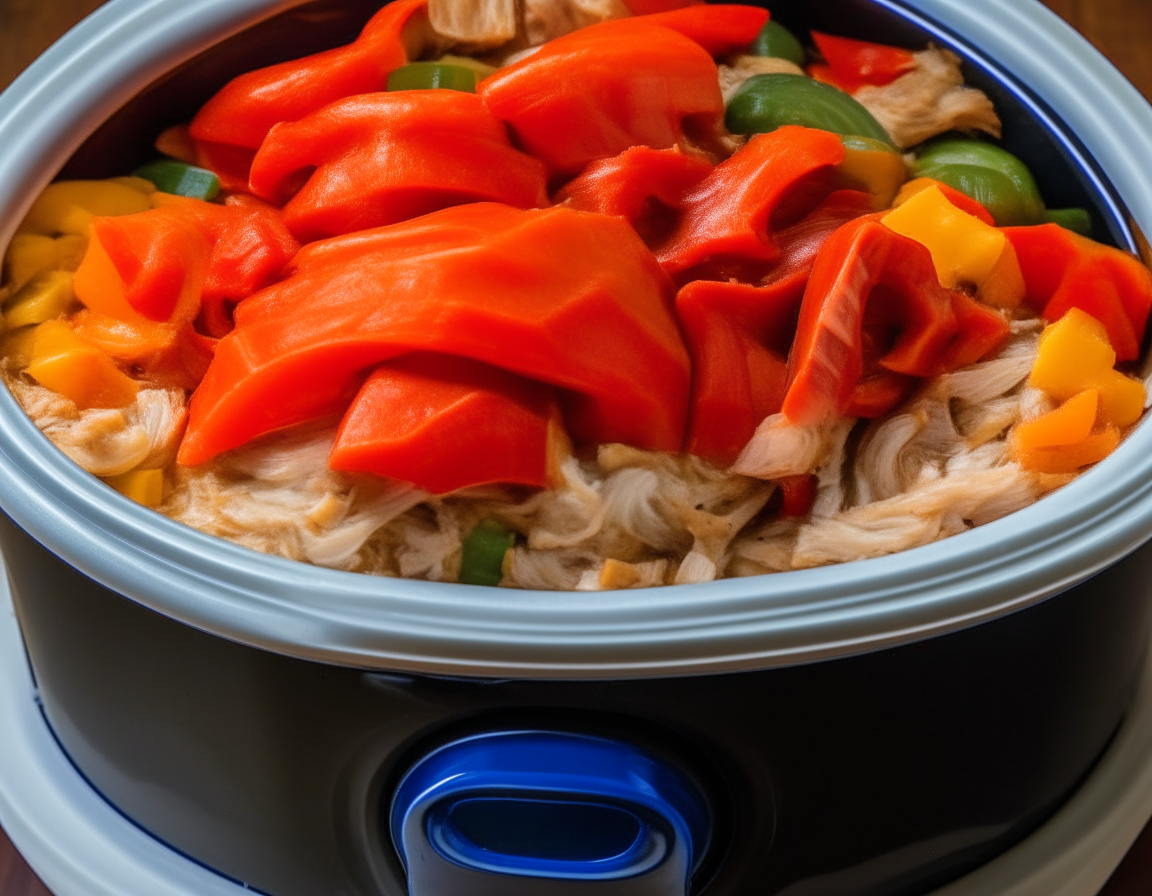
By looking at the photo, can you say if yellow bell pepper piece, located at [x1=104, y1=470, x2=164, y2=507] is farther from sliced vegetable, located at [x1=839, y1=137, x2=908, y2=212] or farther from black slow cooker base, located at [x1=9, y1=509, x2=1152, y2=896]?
sliced vegetable, located at [x1=839, y1=137, x2=908, y2=212]

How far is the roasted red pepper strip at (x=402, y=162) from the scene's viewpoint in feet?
2.59

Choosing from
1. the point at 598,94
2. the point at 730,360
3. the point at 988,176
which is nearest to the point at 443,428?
the point at 730,360

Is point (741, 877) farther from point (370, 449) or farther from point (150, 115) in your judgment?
point (150, 115)

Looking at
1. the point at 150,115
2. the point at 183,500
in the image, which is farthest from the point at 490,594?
the point at 150,115

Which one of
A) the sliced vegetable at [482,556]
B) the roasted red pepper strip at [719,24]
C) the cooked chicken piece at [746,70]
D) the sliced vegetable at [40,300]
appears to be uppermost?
the roasted red pepper strip at [719,24]

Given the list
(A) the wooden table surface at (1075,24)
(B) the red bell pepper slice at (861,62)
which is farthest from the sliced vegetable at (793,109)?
(A) the wooden table surface at (1075,24)

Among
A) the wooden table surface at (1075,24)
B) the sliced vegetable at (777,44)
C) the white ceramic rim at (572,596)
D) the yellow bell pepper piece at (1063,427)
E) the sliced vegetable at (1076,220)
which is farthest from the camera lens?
the wooden table surface at (1075,24)

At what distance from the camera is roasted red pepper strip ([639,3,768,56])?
0.98 meters

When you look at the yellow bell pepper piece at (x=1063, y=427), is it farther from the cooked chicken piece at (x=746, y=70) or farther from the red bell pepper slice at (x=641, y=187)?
the cooked chicken piece at (x=746, y=70)

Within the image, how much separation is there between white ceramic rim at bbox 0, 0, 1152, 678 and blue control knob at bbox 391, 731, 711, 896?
59mm

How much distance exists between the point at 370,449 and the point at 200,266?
248mm

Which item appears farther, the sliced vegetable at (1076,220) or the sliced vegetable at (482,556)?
the sliced vegetable at (1076,220)

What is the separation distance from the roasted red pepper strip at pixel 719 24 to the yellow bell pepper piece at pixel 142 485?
541mm

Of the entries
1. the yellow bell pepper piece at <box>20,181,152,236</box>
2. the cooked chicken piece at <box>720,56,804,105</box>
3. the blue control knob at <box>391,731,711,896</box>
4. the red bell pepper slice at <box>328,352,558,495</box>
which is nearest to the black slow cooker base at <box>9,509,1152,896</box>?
the blue control knob at <box>391,731,711,896</box>
